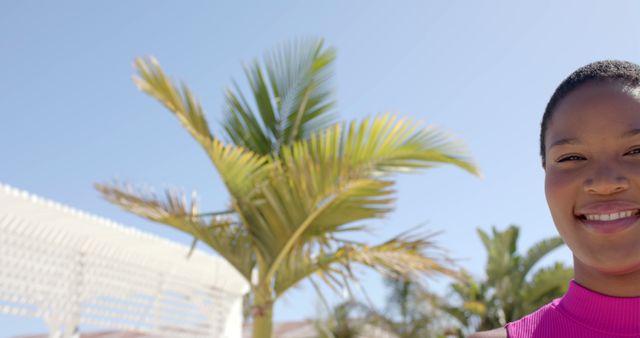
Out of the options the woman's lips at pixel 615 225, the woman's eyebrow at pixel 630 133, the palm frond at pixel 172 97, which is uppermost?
the palm frond at pixel 172 97

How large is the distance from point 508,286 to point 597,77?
45.2 feet

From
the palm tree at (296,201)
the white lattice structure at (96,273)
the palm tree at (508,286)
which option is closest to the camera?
the palm tree at (296,201)

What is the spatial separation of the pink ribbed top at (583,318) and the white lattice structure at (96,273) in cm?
571

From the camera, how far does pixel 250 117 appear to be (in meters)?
4.75

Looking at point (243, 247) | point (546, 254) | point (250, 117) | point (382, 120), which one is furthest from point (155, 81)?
point (546, 254)

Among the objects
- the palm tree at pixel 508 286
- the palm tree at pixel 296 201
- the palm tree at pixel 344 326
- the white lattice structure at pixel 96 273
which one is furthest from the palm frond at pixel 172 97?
the palm tree at pixel 344 326

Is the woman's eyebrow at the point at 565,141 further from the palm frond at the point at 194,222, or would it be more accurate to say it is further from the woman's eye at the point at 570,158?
the palm frond at the point at 194,222

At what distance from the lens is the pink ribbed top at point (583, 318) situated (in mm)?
993

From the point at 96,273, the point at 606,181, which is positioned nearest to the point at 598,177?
the point at 606,181

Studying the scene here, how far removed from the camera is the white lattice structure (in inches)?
260

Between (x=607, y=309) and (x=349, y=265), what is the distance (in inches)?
127

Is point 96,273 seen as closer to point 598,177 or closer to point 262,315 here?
point 262,315

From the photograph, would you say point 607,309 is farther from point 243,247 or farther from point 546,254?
point 546,254

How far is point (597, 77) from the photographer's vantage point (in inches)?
41.6
